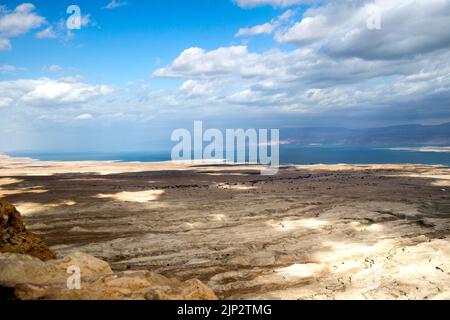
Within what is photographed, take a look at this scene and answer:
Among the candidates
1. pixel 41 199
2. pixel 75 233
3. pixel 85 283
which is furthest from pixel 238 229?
pixel 41 199

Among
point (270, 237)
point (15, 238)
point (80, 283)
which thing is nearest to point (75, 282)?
point (80, 283)

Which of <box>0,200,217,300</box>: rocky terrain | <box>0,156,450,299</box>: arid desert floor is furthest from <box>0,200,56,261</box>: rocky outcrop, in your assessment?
<box>0,156,450,299</box>: arid desert floor

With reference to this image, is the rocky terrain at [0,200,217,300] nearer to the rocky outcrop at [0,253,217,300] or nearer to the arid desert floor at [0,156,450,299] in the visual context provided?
the rocky outcrop at [0,253,217,300]

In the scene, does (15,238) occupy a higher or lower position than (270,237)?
higher

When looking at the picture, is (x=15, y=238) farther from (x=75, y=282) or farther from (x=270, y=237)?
(x=270, y=237)

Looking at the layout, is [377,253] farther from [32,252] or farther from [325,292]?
[32,252]

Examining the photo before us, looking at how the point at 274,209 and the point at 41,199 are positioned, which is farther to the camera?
the point at 41,199

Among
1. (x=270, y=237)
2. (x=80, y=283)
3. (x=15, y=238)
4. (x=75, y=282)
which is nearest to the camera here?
(x=75, y=282)
